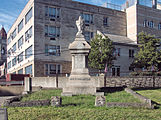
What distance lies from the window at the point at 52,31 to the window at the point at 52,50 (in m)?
1.82

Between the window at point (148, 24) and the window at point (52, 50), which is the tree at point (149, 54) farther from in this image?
the window at point (52, 50)

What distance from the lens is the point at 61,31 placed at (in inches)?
1576

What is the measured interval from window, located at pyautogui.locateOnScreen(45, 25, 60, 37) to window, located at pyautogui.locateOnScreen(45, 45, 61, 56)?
1819 millimetres

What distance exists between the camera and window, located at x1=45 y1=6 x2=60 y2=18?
39.2 m

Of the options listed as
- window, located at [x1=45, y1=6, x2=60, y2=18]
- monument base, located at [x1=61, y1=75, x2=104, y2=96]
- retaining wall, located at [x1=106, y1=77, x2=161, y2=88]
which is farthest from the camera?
window, located at [x1=45, y1=6, x2=60, y2=18]

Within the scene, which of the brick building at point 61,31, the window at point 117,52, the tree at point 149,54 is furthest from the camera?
the window at point 117,52

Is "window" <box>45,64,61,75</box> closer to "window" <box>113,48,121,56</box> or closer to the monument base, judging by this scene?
"window" <box>113,48,121,56</box>

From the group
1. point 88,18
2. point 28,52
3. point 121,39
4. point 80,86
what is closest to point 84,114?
point 80,86

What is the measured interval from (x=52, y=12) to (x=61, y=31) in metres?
3.39

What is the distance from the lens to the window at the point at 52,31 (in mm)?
39062

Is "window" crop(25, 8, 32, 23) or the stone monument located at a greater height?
"window" crop(25, 8, 32, 23)

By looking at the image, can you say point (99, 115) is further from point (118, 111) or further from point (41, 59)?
point (41, 59)

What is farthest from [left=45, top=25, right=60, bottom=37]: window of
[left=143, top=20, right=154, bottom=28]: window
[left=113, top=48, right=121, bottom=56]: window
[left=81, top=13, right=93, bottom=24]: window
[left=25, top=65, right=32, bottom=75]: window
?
[left=143, top=20, right=154, bottom=28]: window

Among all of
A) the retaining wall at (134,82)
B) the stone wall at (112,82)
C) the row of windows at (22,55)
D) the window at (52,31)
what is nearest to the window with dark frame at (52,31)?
the window at (52,31)
